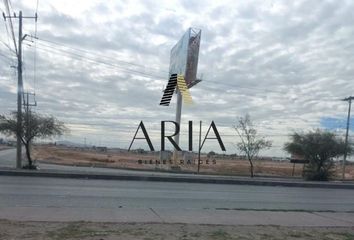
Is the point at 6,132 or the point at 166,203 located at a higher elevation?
the point at 6,132

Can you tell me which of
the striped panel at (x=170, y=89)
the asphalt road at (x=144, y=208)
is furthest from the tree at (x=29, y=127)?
the striped panel at (x=170, y=89)

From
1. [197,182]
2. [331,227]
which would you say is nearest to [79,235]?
[331,227]

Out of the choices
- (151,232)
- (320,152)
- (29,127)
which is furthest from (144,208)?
(320,152)

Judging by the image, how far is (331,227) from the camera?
439 inches

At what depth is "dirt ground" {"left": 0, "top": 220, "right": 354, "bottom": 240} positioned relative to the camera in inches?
319

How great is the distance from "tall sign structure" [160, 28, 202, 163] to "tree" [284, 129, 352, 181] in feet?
46.7

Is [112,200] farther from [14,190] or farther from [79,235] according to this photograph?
[79,235]

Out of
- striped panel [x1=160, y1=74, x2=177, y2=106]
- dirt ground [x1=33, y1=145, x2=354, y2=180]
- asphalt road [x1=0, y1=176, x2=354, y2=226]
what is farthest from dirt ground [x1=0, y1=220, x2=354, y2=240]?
striped panel [x1=160, y1=74, x2=177, y2=106]

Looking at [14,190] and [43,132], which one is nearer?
[14,190]

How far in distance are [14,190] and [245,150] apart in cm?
3606

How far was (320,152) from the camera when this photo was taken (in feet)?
155

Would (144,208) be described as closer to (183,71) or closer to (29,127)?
(29,127)

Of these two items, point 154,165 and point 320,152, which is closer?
point 320,152

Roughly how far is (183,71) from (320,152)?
19.3 metres
